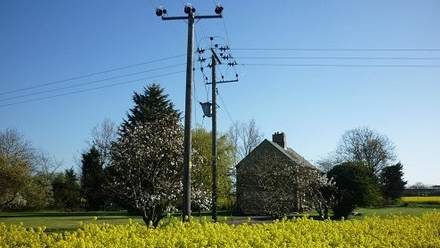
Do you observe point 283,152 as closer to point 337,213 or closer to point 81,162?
point 337,213

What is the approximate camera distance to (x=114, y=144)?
63.9 feet

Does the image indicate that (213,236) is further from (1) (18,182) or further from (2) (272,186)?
(1) (18,182)

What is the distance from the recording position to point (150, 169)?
717 inches

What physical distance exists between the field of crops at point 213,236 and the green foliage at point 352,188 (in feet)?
48.6

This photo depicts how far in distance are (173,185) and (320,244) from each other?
41.4ft

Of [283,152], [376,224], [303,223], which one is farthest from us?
[283,152]

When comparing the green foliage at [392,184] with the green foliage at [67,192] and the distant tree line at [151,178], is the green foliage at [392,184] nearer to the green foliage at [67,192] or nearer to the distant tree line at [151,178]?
the distant tree line at [151,178]

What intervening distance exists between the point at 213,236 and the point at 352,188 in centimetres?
2040

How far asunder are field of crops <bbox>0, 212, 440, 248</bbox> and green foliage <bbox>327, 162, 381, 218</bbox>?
14.8 m

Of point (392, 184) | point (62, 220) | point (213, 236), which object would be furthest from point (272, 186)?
point (392, 184)

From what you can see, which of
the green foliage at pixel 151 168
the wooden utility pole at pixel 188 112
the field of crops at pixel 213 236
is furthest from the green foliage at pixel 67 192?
the field of crops at pixel 213 236

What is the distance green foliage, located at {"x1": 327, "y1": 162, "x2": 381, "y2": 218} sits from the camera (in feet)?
81.0

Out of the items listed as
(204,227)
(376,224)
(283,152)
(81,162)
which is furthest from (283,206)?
(81,162)

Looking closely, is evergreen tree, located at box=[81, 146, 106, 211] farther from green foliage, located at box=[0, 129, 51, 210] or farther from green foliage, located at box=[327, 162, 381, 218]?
green foliage, located at box=[327, 162, 381, 218]
